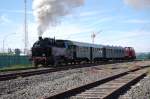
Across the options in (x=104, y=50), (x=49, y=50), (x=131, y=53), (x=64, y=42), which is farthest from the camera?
(x=131, y=53)

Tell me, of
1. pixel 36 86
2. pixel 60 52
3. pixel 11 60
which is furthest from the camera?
pixel 11 60

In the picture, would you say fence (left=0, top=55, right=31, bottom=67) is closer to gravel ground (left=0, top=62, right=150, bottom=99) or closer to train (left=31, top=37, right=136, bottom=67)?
train (left=31, top=37, right=136, bottom=67)

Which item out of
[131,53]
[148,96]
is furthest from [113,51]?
[148,96]

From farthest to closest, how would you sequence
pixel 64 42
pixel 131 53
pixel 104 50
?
pixel 131 53 < pixel 104 50 < pixel 64 42

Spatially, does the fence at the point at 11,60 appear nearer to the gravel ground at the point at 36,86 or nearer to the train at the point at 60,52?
the train at the point at 60,52

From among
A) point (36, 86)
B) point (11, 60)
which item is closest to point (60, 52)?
point (11, 60)

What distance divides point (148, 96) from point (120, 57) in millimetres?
59676

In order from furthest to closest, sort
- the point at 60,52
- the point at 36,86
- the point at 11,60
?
1. the point at 11,60
2. the point at 60,52
3. the point at 36,86

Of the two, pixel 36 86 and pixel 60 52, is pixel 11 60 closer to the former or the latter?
pixel 60 52

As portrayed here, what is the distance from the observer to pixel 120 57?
2830 inches

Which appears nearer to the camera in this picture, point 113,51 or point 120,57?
point 113,51

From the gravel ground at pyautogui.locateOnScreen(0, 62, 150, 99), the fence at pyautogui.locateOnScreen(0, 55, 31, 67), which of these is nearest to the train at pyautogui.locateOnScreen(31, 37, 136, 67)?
the fence at pyautogui.locateOnScreen(0, 55, 31, 67)

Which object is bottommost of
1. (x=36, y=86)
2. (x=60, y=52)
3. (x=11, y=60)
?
(x=36, y=86)

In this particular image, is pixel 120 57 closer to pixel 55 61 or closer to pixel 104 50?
pixel 104 50
